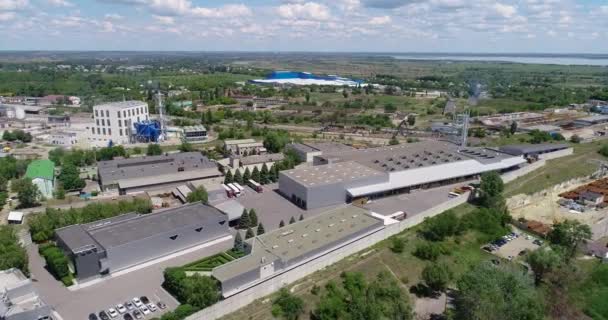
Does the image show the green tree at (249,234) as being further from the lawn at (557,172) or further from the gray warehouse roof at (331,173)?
the lawn at (557,172)

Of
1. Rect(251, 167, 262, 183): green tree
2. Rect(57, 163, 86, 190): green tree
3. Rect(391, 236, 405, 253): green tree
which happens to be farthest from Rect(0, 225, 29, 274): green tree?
Rect(391, 236, 405, 253): green tree

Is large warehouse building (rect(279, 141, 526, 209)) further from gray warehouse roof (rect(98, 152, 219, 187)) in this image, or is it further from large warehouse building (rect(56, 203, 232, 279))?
gray warehouse roof (rect(98, 152, 219, 187))

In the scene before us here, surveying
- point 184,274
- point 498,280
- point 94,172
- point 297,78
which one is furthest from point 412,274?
point 297,78

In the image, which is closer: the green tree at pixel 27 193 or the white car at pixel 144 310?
the white car at pixel 144 310

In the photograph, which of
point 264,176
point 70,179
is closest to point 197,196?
point 264,176

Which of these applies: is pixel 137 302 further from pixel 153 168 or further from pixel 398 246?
pixel 153 168

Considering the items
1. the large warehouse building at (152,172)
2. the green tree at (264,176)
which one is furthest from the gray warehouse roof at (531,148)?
the large warehouse building at (152,172)
